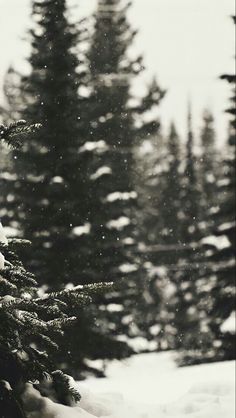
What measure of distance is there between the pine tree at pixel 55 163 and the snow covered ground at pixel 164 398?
10.0 ft

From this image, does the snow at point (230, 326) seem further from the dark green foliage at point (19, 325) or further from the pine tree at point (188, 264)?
the dark green foliage at point (19, 325)

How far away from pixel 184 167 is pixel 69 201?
87.7ft

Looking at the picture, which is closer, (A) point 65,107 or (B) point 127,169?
(A) point 65,107

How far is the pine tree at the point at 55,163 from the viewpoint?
584 inches

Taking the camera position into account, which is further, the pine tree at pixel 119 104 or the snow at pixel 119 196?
the pine tree at pixel 119 104

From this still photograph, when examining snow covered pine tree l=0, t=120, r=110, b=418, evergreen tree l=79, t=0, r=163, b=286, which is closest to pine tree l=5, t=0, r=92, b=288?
evergreen tree l=79, t=0, r=163, b=286

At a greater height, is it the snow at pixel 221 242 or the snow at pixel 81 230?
the snow at pixel 221 242

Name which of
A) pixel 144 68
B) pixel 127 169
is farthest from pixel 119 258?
pixel 144 68

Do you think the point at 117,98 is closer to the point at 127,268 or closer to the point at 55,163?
the point at 127,268

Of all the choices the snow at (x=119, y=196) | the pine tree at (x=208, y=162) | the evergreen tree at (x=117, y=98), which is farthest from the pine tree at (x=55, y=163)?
the pine tree at (x=208, y=162)

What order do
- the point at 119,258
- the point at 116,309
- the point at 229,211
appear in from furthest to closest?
the point at 116,309
the point at 229,211
the point at 119,258

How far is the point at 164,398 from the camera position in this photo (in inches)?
420

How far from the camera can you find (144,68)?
2720cm

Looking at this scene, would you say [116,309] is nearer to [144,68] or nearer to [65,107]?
[65,107]
